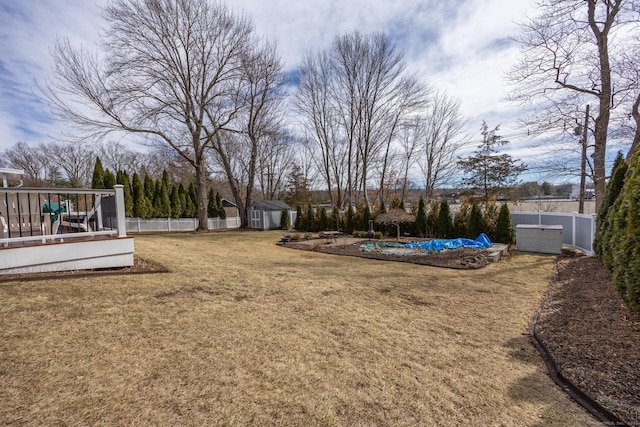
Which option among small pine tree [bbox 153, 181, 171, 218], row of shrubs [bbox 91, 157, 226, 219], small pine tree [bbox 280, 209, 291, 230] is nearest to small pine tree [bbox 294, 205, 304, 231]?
small pine tree [bbox 280, 209, 291, 230]

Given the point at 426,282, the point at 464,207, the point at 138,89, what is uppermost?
the point at 138,89

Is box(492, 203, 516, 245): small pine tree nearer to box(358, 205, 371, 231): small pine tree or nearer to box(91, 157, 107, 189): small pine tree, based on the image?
box(358, 205, 371, 231): small pine tree

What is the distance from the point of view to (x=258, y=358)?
2.52m

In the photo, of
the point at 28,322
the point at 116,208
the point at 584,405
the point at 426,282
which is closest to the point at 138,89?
the point at 116,208

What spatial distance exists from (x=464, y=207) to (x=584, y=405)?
38.8ft

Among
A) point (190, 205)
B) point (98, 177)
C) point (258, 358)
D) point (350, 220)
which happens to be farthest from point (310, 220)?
point (258, 358)

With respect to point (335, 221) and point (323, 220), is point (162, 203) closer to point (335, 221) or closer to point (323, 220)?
point (323, 220)

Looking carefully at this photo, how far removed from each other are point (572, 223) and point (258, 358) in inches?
450

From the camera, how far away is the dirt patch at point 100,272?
3.86 meters

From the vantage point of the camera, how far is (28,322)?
2.77m

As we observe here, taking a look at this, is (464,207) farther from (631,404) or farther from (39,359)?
(39,359)

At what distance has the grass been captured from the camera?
6.20 ft

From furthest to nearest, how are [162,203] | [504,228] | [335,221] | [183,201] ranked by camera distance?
[183,201] → [162,203] → [335,221] → [504,228]

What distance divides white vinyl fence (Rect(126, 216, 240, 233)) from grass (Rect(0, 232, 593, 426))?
674 inches
